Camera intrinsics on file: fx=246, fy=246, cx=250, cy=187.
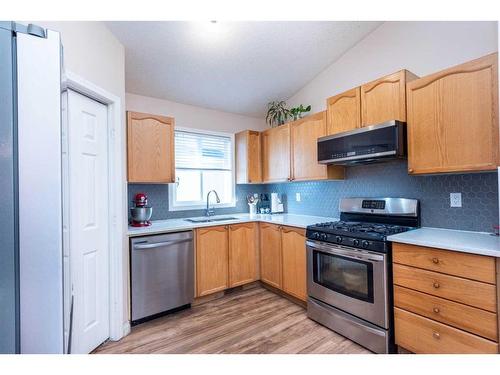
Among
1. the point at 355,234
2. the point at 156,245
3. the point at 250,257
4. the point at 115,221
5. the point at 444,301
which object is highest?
the point at 115,221

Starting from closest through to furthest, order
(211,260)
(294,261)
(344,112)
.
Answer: (344,112) < (294,261) < (211,260)

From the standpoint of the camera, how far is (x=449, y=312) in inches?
62.0

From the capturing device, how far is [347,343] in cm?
204

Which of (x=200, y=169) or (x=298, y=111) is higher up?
(x=298, y=111)

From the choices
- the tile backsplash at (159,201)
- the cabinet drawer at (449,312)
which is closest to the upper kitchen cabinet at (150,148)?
the tile backsplash at (159,201)

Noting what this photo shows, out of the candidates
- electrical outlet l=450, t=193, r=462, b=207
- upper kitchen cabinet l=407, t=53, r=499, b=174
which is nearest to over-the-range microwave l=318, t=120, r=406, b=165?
upper kitchen cabinet l=407, t=53, r=499, b=174

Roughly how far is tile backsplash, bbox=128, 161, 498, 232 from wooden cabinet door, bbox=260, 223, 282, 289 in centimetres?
66

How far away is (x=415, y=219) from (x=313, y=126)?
1410mm

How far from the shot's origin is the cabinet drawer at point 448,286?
1436 millimetres

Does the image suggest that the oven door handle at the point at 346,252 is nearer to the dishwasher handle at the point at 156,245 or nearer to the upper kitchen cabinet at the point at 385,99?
the upper kitchen cabinet at the point at 385,99

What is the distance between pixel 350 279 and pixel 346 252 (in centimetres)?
24

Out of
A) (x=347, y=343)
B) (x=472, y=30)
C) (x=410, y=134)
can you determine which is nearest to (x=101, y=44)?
(x=410, y=134)

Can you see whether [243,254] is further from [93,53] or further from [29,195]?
[29,195]

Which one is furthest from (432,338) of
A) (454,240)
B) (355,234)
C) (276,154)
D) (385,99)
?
(276,154)
